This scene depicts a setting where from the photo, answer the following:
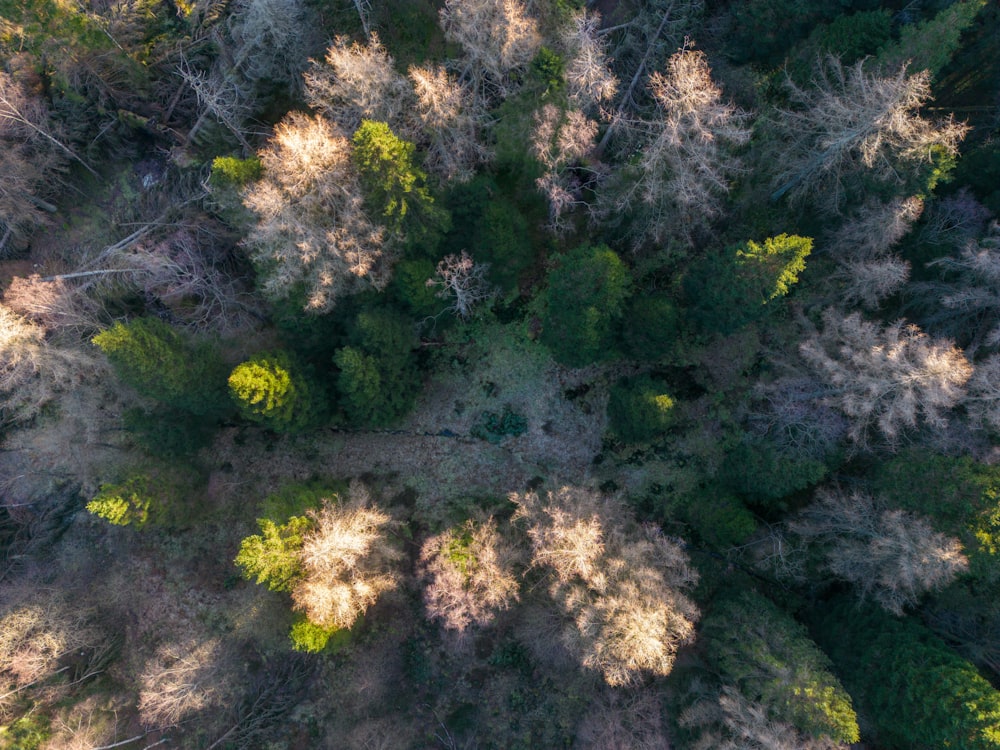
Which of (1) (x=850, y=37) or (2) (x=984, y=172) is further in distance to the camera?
(2) (x=984, y=172)

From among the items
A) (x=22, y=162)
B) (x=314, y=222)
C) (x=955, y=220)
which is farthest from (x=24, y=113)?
(x=955, y=220)

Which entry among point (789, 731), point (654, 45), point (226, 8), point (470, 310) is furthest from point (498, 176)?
point (789, 731)

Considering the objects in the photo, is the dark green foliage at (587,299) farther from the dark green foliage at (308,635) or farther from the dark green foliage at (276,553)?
the dark green foliage at (308,635)

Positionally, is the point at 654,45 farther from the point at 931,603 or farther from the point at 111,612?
the point at 111,612

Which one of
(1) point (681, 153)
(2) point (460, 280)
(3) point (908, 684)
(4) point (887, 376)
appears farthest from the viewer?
(2) point (460, 280)

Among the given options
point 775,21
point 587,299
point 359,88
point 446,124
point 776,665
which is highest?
point 775,21

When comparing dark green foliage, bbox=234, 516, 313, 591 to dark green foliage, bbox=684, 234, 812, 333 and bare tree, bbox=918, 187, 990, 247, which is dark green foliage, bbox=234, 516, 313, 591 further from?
bare tree, bbox=918, 187, 990, 247

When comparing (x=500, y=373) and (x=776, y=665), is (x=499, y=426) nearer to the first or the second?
(x=500, y=373)

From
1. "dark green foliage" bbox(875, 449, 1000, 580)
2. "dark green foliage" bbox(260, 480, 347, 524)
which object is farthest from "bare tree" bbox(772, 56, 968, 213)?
"dark green foliage" bbox(260, 480, 347, 524)
